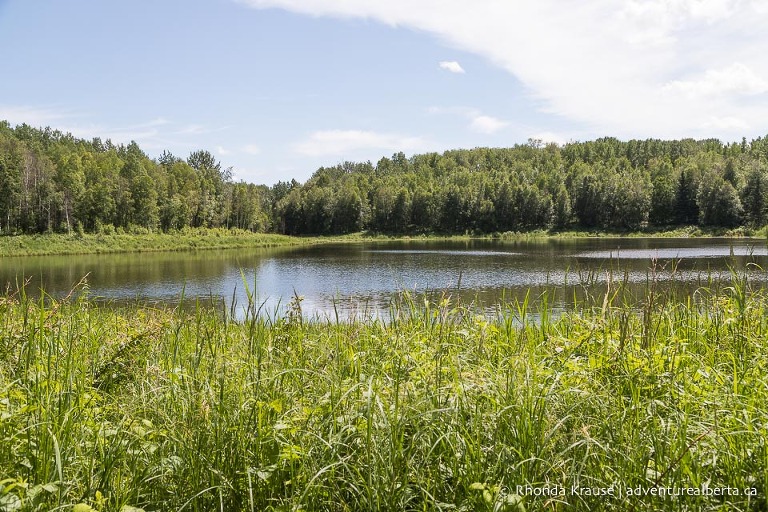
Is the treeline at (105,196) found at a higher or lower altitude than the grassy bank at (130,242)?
higher

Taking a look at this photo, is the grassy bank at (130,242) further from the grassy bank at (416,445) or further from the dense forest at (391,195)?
the grassy bank at (416,445)

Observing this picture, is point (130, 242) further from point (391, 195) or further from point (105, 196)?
point (391, 195)

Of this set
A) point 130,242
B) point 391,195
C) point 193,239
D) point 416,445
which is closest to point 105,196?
point 130,242

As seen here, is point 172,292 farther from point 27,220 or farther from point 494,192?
point 494,192

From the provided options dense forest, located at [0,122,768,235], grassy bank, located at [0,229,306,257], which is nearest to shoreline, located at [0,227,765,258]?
grassy bank, located at [0,229,306,257]

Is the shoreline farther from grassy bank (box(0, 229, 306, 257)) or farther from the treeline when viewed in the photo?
the treeline

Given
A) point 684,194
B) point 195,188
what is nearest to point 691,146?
point 684,194

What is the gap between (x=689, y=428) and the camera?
9.70ft

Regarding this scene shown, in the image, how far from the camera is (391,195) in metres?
148

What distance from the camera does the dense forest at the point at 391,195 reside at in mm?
89500

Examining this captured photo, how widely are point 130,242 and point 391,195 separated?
78818 mm

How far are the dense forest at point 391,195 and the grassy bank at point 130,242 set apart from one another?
14.1 feet

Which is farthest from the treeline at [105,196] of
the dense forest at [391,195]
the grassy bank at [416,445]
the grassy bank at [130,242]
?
the grassy bank at [416,445]

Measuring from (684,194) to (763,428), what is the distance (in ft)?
448
